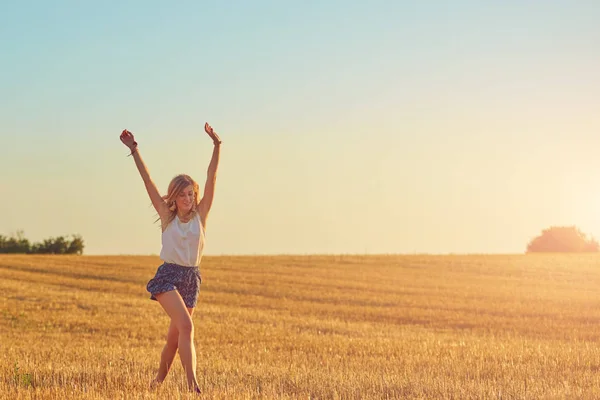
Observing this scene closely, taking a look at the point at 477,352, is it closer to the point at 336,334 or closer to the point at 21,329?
the point at 336,334

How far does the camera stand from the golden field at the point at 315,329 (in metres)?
10.2

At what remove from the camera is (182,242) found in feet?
29.0

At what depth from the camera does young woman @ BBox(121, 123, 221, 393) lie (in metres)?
8.70

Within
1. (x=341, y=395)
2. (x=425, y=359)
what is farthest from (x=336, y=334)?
(x=341, y=395)

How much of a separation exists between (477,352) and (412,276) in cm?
2583

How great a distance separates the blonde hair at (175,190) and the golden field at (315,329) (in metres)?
2.07

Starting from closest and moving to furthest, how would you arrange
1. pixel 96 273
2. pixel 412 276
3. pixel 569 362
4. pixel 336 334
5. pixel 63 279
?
pixel 569 362
pixel 336 334
pixel 63 279
pixel 96 273
pixel 412 276

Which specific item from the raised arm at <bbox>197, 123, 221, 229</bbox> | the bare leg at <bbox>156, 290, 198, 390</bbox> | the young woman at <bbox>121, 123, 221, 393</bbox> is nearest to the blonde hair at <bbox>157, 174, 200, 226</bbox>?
the young woman at <bbox>121, 123, 221, 393</bbox>

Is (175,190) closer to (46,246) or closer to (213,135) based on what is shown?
(213,135)

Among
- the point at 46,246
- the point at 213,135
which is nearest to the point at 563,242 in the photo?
the point at 46,246

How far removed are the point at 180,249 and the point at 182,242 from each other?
8cm

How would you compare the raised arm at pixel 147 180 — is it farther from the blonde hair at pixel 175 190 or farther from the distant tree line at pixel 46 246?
the distant tree line at pixel 46 246

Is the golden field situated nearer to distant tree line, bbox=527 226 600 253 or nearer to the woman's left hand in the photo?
the woman's left hand

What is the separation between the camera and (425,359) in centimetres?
1420
